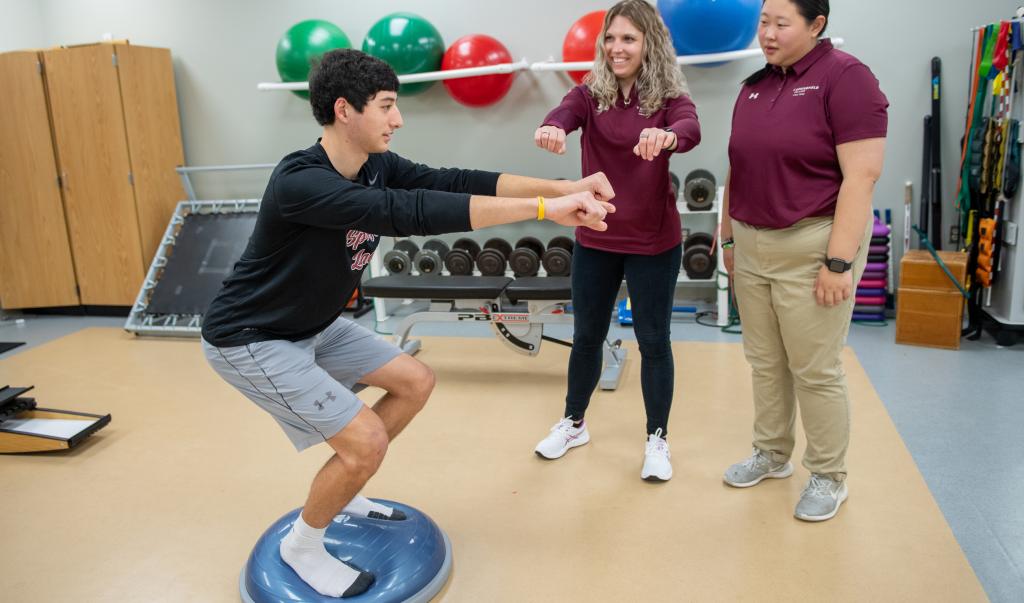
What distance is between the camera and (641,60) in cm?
227

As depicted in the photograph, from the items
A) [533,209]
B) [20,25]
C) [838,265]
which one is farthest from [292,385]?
[20,25]

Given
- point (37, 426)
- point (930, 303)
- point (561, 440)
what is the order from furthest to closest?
point (930, 303), point (37, 426), point (561, 440)

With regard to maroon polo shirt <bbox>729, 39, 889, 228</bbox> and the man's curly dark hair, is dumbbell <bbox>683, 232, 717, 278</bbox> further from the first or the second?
the man's curly dark hair

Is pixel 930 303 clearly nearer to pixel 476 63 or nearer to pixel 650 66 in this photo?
pixel 650 66

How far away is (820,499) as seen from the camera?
224 centimetres

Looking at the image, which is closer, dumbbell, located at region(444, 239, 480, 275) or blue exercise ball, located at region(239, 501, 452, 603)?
blue exercise ball, located at region(239, 501, 452, 603)

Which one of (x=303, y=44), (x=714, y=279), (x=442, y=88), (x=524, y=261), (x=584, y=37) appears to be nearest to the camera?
(x=584, y=37)

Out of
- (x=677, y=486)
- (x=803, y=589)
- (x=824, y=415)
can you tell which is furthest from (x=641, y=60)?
(x=803, y=589)

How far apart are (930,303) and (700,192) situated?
1.39 metres

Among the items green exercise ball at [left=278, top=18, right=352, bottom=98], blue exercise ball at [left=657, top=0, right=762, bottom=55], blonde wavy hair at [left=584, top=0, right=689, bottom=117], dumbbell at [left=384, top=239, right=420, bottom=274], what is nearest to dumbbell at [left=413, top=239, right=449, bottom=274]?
dumbbell at [left=384, top=239, right=420, bottom=274]

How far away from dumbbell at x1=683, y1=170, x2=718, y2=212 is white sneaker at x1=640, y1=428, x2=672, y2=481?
7.32 feet

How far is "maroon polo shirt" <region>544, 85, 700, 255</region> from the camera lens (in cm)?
228

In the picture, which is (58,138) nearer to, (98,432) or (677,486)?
(98,432)

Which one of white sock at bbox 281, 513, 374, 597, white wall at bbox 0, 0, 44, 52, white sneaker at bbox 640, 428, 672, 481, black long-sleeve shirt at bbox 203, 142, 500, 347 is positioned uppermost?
white wall at bbox 0, 0, 44, 52
